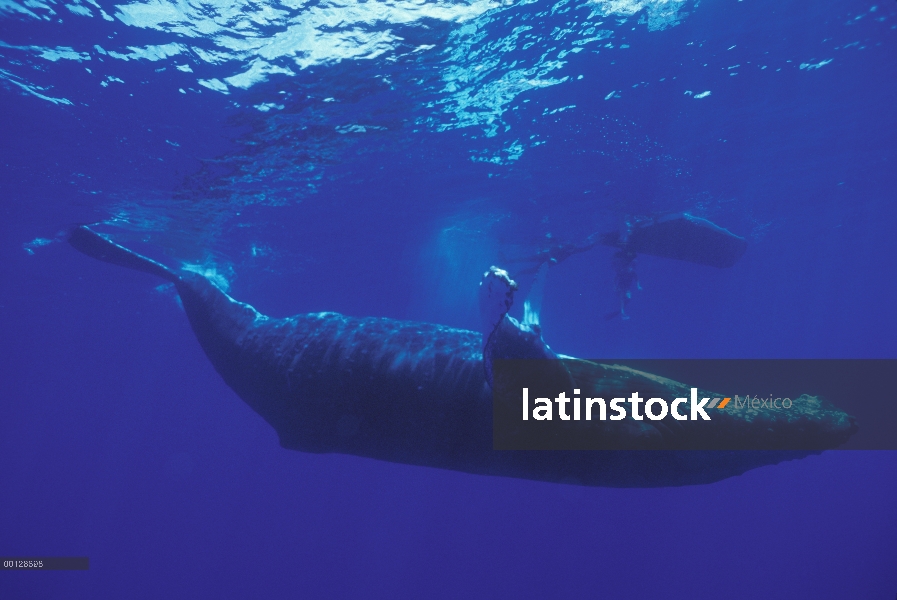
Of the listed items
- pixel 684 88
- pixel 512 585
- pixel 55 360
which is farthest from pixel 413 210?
pixel 55 360

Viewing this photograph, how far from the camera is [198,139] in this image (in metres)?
15.5

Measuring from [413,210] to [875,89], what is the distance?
65.7 ft

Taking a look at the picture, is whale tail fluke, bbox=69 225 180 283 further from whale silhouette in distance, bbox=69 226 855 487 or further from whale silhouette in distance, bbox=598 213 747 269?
whale silhouette in distance, bbox=598 213 747 269

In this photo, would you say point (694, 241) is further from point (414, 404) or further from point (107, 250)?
point (107, 250)

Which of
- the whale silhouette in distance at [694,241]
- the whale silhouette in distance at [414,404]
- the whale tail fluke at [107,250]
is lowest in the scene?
the whale silhouette in distance at [414,404]

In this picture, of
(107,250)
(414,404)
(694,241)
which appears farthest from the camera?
(694,241)

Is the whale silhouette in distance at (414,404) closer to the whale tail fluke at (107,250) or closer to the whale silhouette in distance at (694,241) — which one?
the whale tail fluke at (107,250)

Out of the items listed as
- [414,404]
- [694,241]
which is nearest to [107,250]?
[414,404]

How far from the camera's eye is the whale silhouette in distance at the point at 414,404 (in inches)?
157

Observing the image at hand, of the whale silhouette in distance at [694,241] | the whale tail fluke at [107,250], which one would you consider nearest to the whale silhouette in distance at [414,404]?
the whale tail fluke at [107,250]

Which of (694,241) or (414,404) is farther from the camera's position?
(694,241)

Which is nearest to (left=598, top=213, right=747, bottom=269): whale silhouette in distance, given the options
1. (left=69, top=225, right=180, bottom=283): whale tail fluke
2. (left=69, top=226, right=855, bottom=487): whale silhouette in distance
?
(left=69, top=226, right=855, bottom=487): whale silhouette in distance

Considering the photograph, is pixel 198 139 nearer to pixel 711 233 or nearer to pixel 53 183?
pixel 53 183

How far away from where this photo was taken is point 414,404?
4512mm
